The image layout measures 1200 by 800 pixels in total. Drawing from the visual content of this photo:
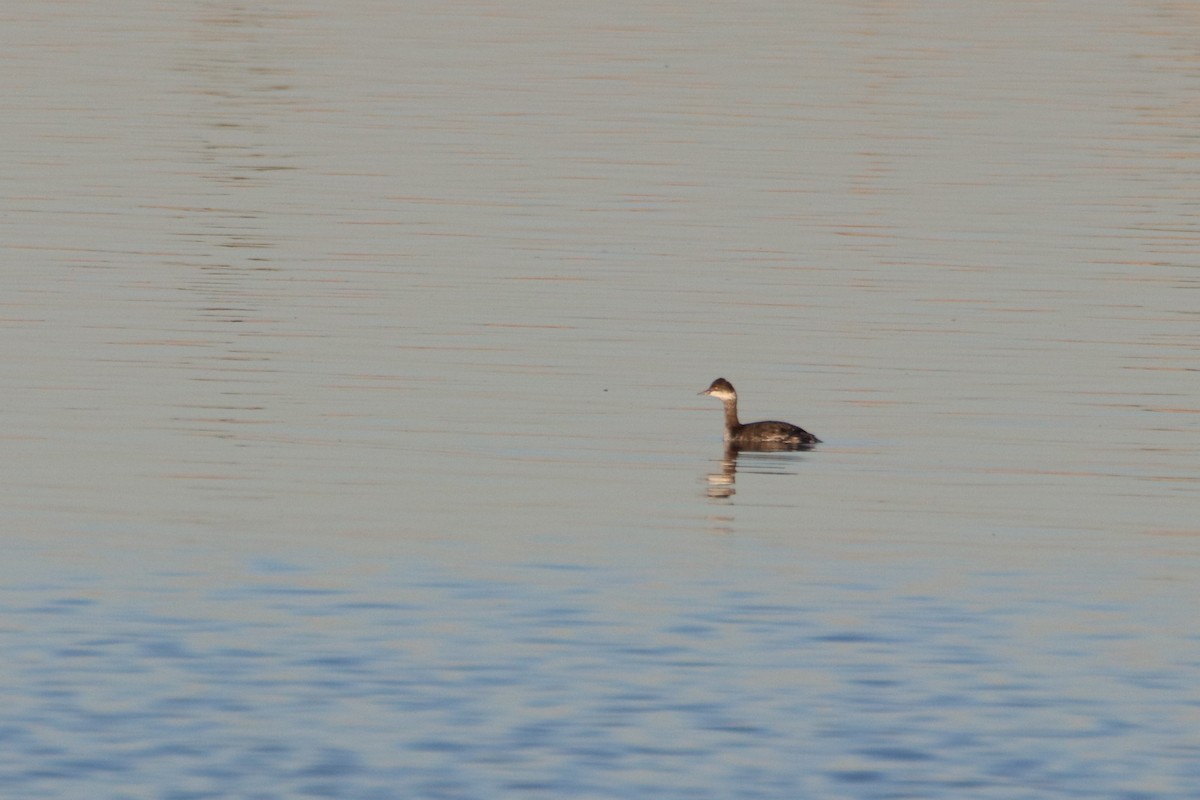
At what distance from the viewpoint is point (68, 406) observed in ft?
84.9

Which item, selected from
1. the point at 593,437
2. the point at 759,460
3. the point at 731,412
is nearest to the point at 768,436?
the point at 759,460

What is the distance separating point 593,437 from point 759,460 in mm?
1746

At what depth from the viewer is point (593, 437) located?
25344mm

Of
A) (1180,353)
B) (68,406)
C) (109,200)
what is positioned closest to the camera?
(68,406)

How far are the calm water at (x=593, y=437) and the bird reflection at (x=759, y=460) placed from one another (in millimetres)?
72

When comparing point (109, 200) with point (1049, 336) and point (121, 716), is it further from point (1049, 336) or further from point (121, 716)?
point (121, 716)

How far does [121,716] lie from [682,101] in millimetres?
41607

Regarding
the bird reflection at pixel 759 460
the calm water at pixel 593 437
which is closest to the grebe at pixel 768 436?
the bird reflection at pixel 759 460

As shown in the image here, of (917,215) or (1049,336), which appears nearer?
(1049,336)

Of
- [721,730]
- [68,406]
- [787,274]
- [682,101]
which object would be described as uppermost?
[682,101]

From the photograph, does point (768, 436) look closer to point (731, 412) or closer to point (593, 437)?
point (731, 412)

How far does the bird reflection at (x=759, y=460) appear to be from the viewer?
2450 centimetres

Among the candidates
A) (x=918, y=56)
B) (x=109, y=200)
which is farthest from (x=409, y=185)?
(x=918, y=56)

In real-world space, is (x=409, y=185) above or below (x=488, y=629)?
above
